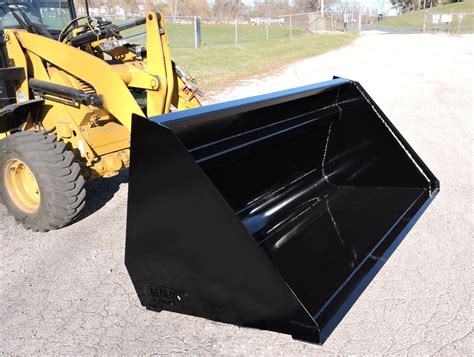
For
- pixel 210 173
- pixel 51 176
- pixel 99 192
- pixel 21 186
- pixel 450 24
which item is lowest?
pixel 450 24

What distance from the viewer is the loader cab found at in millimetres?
5023

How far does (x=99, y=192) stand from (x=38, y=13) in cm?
213

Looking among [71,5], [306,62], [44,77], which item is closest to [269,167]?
[44,77]

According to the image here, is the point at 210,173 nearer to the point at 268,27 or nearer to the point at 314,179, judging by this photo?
the point at 314,179

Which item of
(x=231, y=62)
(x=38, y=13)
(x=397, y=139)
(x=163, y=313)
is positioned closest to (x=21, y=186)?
(x=38, y=13)

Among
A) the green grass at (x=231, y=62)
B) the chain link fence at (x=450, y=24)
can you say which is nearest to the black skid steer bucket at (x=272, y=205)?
the green grass at (x=231, y=62)

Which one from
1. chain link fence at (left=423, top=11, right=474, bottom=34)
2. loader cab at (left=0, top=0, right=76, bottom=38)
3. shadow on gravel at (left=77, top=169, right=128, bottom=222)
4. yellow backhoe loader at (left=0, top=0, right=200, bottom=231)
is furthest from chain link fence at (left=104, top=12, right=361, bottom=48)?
yellow backhoe loader at (left=0, top=0, right=200, bottom=231)

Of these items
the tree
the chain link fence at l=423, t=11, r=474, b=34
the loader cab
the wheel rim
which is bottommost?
the chain link fence at l=423, t=11, r=474, b=34

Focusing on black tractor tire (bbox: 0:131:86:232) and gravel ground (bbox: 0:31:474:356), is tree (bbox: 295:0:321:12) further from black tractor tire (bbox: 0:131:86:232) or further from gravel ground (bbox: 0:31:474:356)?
black tractor tire (bbox: 0:131:86:232)

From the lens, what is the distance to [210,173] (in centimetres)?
319

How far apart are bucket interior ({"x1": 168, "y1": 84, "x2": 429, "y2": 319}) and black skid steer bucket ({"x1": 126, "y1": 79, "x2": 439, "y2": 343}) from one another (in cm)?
1

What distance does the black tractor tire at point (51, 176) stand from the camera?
4152mm

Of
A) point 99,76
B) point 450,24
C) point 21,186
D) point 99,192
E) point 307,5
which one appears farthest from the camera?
point 307,5

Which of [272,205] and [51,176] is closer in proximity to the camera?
[272,205]
